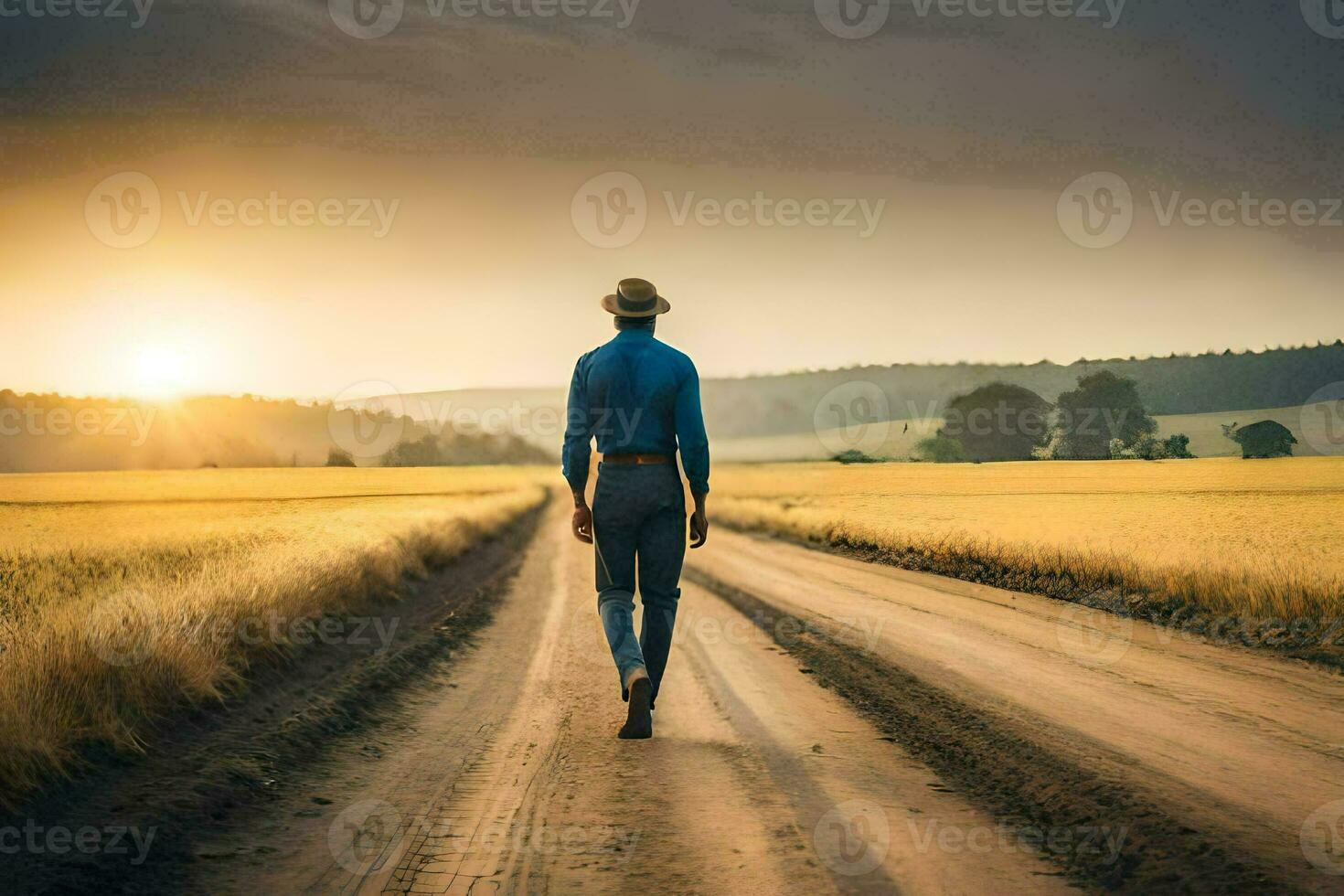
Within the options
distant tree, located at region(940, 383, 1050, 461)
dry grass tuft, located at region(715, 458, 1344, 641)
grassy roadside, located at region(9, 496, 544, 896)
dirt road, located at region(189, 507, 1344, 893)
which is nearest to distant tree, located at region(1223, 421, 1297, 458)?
dry grass tuft, located at region(715, 458, 1344, 641)

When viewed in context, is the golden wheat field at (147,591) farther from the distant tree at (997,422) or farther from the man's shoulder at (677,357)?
the distant tree at (997,422)

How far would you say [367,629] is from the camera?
1069cm

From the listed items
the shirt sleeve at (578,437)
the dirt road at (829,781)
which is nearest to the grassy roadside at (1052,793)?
the dirt road at (829,781)

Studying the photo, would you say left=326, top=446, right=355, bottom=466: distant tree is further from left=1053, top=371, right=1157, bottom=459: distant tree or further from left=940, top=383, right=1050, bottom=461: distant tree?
left=1053, top=371, right=1157, bottom=459: distant tree

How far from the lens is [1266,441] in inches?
2223

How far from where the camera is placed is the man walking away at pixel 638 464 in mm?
6012

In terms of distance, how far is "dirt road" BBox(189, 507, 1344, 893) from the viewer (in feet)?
12.3

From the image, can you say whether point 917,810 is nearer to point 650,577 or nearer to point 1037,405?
point 650,577

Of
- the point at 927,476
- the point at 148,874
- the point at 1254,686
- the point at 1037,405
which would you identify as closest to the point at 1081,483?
the point at 927,476

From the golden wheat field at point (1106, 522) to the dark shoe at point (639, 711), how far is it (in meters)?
8.51

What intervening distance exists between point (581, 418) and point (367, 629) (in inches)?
228

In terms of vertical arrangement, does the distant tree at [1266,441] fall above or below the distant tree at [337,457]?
above

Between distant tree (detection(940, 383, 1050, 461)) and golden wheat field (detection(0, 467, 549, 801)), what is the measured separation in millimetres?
47473

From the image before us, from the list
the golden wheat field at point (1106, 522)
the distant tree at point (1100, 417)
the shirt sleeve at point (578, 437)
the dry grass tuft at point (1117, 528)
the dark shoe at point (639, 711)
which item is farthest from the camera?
the distant tree at point (1100, 417)
